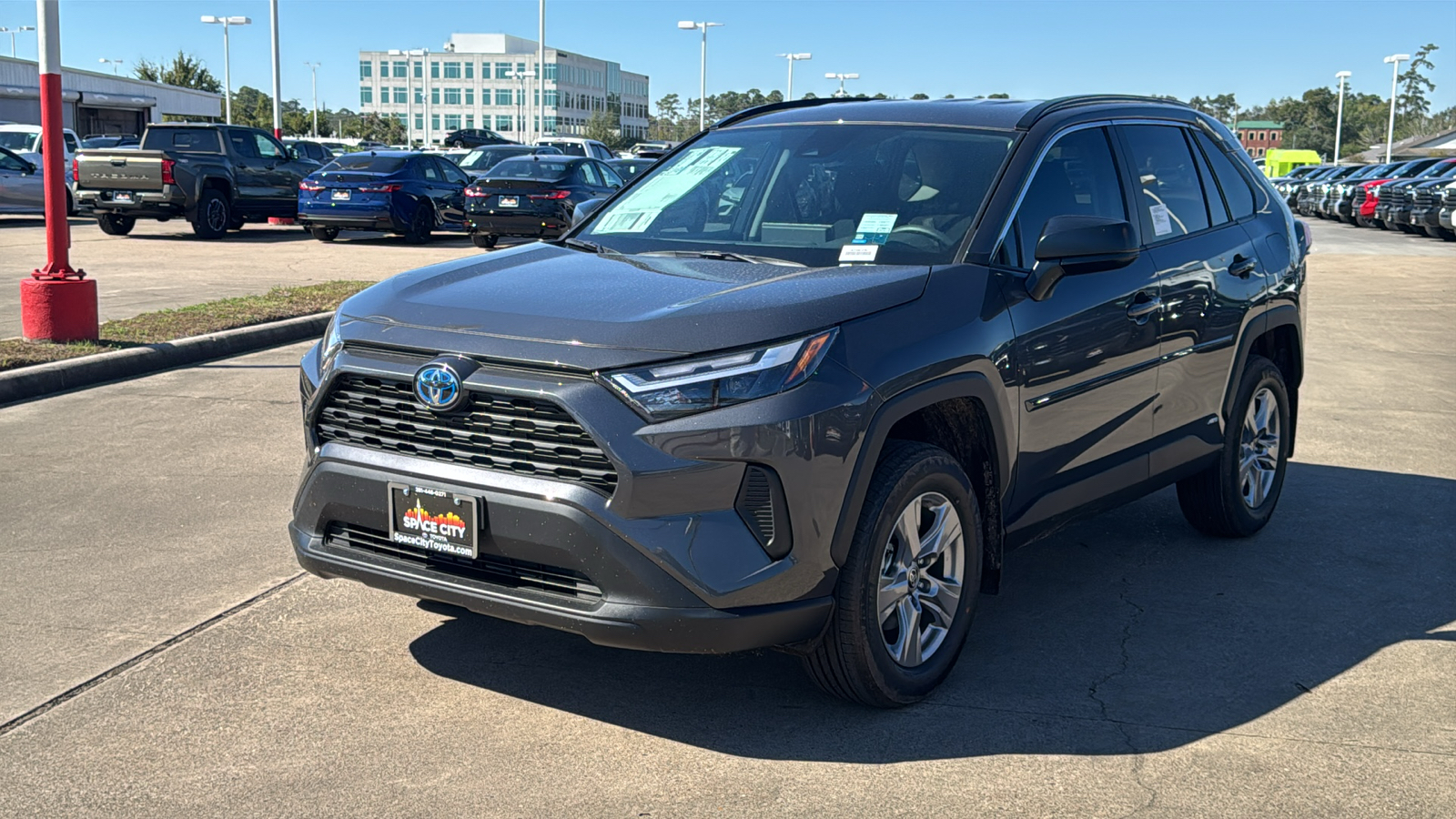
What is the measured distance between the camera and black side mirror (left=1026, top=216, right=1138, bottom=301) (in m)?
4.44

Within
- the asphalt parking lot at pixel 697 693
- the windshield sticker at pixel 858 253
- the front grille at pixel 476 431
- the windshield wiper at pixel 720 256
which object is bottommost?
the asphalt parking lot at pixel 697 693

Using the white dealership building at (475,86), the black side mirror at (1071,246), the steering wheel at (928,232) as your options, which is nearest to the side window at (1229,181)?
the black side mirror at (1071,246)

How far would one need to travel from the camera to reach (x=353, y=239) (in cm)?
2427

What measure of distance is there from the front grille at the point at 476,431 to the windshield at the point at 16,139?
3168cm

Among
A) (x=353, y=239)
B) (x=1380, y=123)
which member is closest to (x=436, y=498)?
(x=353, y=239)

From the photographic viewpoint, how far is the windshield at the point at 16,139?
31688mm

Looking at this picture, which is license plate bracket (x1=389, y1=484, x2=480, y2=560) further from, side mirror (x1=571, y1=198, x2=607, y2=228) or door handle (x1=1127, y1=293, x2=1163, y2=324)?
door handle (x1=1127, y1=293, x2=1163, y2=324)

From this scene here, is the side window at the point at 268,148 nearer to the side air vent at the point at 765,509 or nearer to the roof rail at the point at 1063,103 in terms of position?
the roof rail at the point at 1063,103

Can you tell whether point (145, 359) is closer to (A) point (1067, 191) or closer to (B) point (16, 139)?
(A) point (1067, 191)

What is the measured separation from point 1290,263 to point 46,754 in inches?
206

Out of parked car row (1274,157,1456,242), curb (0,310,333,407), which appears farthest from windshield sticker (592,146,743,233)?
parked car row (1274,157,1456,242)

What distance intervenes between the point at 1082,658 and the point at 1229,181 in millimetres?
2514

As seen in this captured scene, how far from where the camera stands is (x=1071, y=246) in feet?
14.5

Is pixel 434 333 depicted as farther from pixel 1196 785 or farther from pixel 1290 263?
pixel 1290 263
